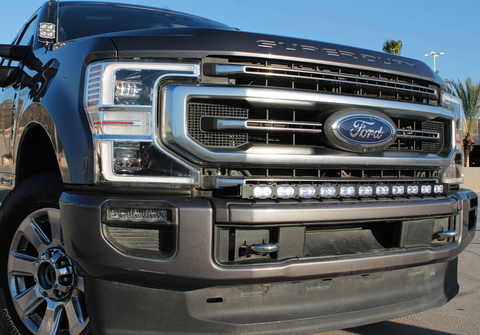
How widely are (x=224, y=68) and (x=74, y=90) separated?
0.72 m

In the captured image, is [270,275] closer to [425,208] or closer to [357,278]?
[357,278]

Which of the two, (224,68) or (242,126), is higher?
(224,68)

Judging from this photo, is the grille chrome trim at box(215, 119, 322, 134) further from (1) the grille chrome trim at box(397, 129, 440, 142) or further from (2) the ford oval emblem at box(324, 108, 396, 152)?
(1) the grille chrome trim at box(397, 129, 440, 142)

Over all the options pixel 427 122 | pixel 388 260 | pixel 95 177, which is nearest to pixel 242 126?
pixel 95 177

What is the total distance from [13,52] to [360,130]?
226cm

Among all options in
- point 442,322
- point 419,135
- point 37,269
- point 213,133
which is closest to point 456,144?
point 419,135

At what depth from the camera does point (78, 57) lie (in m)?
2.03

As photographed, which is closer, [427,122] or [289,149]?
[289,149]

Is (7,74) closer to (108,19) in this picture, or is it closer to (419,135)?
(108,19)

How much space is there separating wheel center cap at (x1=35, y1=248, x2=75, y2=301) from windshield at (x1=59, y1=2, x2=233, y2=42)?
5.17 ft

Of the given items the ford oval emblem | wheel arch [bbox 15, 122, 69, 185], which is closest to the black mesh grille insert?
the ford oval emblem

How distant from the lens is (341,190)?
211 centimetres

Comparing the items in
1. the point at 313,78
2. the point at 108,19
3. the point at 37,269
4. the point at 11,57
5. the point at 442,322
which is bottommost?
the point at 442,322

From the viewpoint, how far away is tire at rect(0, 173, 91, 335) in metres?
2.23
